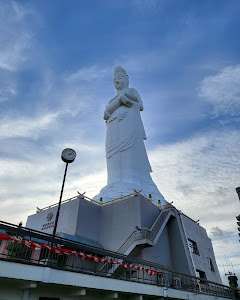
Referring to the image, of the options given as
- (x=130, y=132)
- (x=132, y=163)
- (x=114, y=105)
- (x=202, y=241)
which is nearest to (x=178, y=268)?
(x=202, y=241)

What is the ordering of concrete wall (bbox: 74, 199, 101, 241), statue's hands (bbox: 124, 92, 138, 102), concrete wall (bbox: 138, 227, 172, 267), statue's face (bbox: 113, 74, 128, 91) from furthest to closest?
statue's face (bbox: 113, 74, 128, 91), statue's hands (bbox: 124, 92, 138, 102), concrete wall (bbox: 74, 199, 101, 241), concrete wall (bbox: 138, 227, 172, 267)

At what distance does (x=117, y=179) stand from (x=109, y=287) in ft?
43.2

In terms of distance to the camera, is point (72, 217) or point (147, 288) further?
point (72, 217)

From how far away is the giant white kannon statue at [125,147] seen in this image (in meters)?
21.9

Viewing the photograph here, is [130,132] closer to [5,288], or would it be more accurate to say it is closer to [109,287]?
[109,287]

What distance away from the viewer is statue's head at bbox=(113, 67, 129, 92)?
2873cm

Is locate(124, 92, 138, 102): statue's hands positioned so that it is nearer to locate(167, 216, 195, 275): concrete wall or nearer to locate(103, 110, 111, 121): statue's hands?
locate(103, 110, 111, 121): statue's hands

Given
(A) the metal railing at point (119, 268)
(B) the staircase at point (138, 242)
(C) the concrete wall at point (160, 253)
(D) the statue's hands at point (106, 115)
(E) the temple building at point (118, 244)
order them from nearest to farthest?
(E) the temple building at point (118, 244) < (A) the metal railing at point (119, 268) < (B) the staircase at point (138, 242) < (C) the concrete wall at point (160, 253) < (D) the statue's hands at point (106, 115)

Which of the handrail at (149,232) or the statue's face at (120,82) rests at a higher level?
the statue's face at (120,82)

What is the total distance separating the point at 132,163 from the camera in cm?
2352

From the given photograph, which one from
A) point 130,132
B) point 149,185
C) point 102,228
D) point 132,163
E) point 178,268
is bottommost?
point 178,268

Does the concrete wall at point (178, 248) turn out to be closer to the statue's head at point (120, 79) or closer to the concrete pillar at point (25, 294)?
the concrete pillar at point (25, 294)

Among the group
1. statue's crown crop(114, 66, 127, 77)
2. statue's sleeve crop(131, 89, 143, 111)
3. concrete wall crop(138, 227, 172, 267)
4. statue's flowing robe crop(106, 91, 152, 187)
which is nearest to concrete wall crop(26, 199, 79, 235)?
concrete wall crop(138, 227, 172, 267)

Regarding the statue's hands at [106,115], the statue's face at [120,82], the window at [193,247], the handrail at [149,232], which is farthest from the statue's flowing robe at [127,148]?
the window at [193,247]
